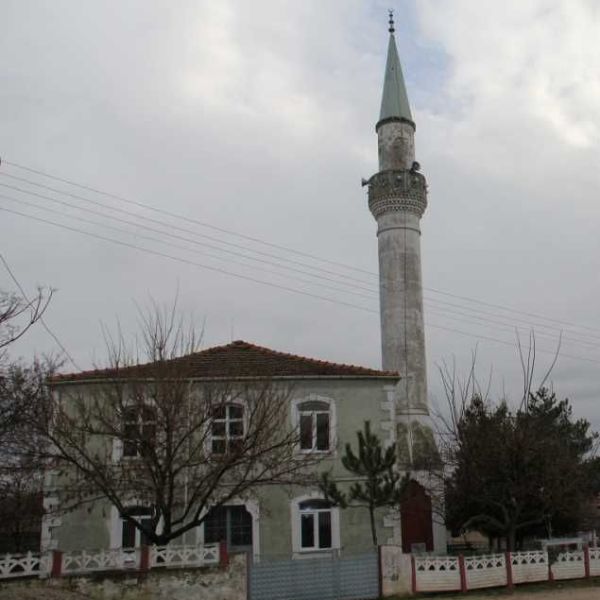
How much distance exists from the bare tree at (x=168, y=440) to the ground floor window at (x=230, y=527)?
118 cm

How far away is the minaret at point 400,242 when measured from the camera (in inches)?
1166

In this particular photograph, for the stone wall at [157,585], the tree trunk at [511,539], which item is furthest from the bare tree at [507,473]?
the stone wall at [157,585]

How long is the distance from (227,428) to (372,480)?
12.5 ft

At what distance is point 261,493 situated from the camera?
19062mm

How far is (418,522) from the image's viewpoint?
79.2 feet

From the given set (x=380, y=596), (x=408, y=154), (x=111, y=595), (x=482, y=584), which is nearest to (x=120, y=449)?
(x=111, y=595)

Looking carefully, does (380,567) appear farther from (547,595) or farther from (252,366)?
(252,366)

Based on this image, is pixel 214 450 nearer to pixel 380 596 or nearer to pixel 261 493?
pixel 261 493

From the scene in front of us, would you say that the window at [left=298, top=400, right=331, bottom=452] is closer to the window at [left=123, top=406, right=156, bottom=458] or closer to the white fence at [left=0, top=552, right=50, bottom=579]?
the window at [left=123, top=406, right=156, bottom=458]

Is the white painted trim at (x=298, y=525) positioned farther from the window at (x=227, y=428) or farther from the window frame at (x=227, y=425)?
the window frame at (x=227, y=425)

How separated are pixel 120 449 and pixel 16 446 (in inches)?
109

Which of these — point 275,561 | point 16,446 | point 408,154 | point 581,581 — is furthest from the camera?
point 408,154

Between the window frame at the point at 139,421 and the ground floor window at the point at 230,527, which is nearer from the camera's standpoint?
the window frame at the point at 139,421

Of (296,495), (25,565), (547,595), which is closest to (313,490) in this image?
(296,495)
